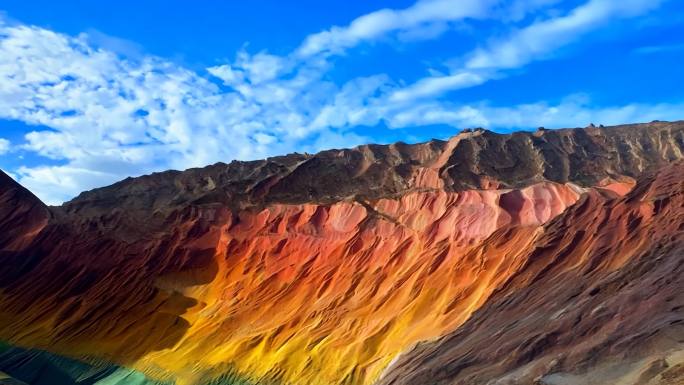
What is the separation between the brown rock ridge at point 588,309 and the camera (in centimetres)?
2134

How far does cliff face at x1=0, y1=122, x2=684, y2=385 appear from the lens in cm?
2503

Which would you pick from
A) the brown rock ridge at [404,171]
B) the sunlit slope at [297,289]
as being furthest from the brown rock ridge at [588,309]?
the brown rock ridge at [404,171]

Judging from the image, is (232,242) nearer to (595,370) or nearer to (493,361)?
(493,361)

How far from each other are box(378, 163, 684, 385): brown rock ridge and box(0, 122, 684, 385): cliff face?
0.08 meters

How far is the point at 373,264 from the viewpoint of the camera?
35.8m

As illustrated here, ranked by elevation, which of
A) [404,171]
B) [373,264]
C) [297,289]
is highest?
[404,171]

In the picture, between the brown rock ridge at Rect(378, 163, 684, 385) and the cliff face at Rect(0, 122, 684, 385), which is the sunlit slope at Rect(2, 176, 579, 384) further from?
the brown rock ridge at Rect(378, 163, 684, 385)

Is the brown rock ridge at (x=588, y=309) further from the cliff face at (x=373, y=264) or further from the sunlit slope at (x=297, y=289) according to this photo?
the sunlit slope at (x=297, y=289)

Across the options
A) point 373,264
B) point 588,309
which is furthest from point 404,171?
point 588,309

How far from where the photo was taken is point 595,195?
3203cm

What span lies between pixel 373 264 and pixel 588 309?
13239mm

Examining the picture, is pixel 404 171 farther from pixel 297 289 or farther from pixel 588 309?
pixel 588 309

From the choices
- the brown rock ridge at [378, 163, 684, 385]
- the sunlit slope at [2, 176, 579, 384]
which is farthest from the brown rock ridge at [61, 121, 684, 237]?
the brown rock ridge at [378, 163, 684, 385]

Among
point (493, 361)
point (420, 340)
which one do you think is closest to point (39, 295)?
point (420, 340)
